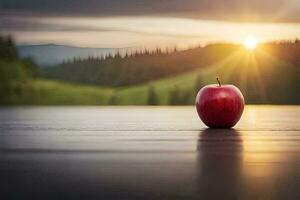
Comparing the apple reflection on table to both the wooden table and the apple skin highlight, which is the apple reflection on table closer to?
the wooden table

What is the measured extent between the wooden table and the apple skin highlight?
0.62 meters

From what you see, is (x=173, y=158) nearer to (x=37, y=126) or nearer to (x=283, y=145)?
(x=283, y=145)

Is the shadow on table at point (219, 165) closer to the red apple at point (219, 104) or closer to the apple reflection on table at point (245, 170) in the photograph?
the apple reflection on table at point (245, 170)

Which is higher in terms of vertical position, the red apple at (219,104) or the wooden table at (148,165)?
the red apple at (219,104)

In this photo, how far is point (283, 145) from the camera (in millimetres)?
6285

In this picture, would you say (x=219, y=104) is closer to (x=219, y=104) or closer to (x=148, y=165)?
(x=219, y=104)

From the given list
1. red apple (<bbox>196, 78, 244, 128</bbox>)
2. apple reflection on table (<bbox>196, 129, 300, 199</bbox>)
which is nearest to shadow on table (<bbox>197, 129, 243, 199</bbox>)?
apple reflection on table (<bbox>196, 129, 300, 199</bbox>)

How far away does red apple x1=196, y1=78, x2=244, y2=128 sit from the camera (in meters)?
8.50

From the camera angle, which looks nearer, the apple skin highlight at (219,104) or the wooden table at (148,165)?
the wooden table at (148,165)

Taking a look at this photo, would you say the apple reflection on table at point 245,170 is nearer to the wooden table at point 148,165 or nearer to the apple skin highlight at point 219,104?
the wooden table at point 148,165

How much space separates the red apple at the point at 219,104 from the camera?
8500 millimetres

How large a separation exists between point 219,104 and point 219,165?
3806 mm

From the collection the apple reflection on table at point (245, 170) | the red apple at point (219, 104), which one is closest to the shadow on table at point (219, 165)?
the apple reflection on table at point (245, 170)

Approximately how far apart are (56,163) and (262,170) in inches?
48.4
